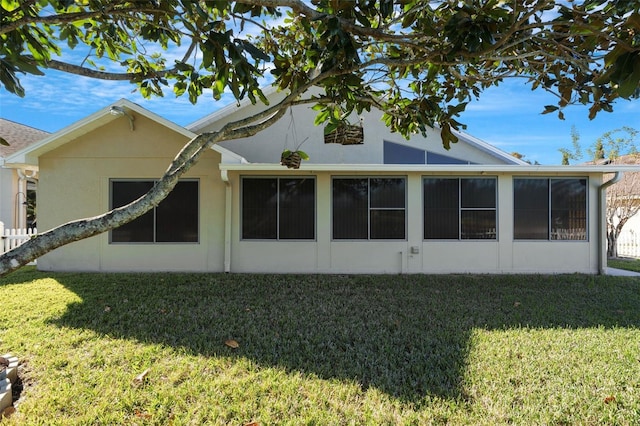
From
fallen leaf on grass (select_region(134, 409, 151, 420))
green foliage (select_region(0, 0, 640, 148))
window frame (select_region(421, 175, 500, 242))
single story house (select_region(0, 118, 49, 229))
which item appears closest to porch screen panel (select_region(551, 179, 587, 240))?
window frame (select_region(421, 175, 500, 242))

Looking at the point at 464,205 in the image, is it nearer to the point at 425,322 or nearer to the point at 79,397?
the point at 425,322

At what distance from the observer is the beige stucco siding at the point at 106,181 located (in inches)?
383

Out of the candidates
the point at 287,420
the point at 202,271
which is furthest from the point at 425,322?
the point at 202,271

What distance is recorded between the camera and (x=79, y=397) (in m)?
3.52

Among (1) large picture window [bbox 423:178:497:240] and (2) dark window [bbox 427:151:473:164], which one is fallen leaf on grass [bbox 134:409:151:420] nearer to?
(1) large picture window [bbox 423:178:497:240]

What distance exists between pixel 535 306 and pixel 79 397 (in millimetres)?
7193

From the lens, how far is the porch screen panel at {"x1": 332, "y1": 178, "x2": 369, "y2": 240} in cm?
1008

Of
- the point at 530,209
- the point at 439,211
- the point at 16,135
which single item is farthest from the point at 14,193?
the point at 530,209

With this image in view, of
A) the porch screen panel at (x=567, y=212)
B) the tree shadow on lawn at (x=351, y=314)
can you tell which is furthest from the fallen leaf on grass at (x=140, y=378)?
the porch screen panel at (x=567, y=212)

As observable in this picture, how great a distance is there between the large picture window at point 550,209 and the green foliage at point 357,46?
5599mm

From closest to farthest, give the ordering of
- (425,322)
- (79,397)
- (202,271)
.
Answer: (79,397) → (425,322) → (202,271)

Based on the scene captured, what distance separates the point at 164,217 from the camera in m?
9.91

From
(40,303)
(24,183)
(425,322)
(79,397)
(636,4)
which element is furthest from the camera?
(24,183)

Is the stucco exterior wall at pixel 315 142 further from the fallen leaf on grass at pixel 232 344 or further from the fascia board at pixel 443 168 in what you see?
the fallen leaf on grass at pixel 232 344
